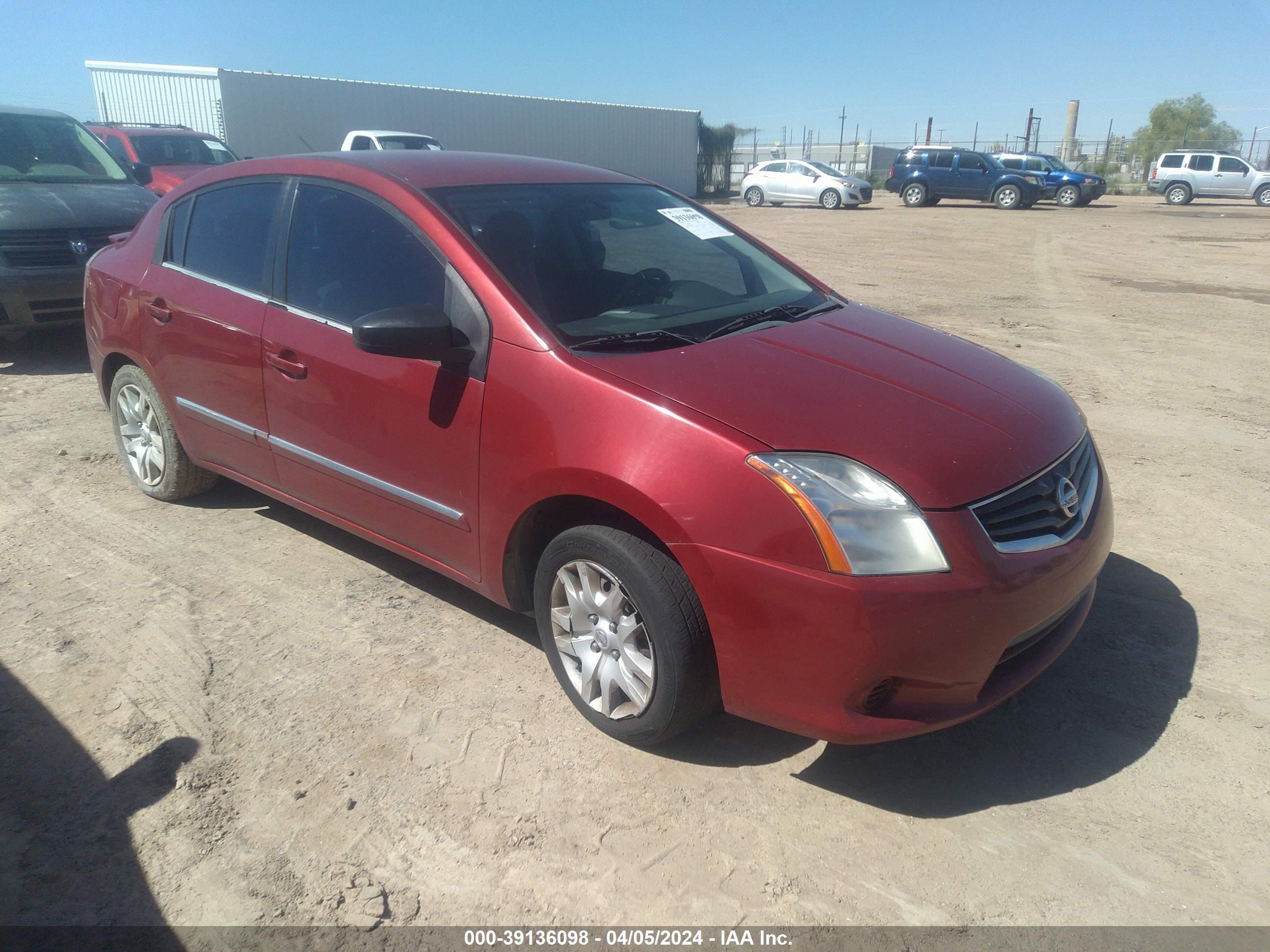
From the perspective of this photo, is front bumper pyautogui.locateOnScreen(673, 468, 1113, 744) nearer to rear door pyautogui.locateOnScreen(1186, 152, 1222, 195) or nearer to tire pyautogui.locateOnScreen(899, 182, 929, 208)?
tire pyautogui.locateOnScreen(899, 182, 929, 208)

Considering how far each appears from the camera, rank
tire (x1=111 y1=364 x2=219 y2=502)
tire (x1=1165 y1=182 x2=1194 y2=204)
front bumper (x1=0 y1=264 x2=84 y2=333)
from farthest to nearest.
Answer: tire (x1=1165 y1=182 x2=1194 y2=204), front bumper (x1=0 y1=264 x2=84 y2=333), tire (x1=111 y1=364 x2=219 y2=502)

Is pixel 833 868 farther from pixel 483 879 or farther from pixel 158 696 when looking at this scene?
pixel 158 696

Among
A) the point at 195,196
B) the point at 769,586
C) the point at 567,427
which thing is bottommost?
the point at 769,586

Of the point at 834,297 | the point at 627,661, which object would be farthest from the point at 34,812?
the point at 834,297

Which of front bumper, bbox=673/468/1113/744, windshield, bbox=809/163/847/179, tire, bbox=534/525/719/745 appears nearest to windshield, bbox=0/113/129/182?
tire, bbox=534/525/719/745

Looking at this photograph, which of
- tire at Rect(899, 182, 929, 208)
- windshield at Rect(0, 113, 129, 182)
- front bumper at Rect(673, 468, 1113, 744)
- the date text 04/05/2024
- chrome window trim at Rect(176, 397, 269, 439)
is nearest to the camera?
the date text 04/05/2024

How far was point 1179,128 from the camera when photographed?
5259 cm

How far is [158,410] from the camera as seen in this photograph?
439 cm

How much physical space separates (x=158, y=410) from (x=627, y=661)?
2.94 meters

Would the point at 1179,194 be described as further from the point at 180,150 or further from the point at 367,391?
the point at 367,391

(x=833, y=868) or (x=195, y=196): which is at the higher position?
(x=195, y=196)

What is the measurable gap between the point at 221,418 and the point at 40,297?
414cm

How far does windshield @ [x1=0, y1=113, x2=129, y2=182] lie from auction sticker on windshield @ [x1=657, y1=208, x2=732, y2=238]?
650 centimetres

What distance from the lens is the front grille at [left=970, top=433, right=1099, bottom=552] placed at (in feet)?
7.98
